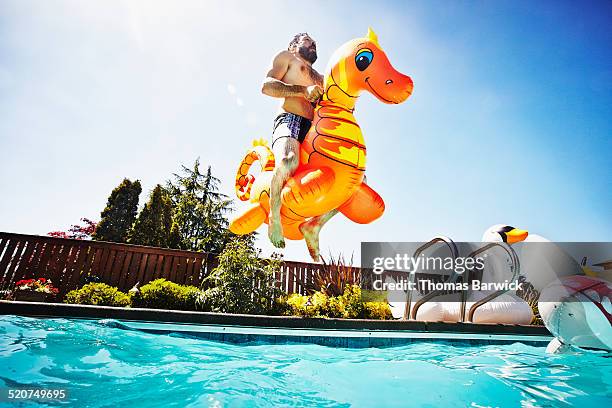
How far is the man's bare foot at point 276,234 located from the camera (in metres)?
3.06

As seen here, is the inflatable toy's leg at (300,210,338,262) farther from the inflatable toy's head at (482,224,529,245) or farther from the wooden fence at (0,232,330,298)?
the inflatable toy's head at (482,224,529,245)

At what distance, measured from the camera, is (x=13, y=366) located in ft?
6.16

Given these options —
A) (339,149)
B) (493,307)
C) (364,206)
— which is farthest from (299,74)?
(493,307)

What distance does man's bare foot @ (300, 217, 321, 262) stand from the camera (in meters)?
3.55

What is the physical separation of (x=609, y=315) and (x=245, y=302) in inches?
170

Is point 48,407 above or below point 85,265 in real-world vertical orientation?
below

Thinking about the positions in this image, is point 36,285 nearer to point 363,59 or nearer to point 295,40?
point 295,40

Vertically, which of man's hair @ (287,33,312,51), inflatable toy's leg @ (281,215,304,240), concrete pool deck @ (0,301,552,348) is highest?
man's hair @ (287,33,312,51)

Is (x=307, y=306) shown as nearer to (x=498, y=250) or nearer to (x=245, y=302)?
(x=245, y=302)

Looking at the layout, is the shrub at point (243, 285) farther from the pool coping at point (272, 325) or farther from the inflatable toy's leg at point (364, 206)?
the inflatable toy's leg at point (364, 206)

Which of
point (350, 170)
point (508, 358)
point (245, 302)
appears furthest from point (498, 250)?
point (245, 302)

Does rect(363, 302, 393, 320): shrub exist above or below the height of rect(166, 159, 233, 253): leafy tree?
below

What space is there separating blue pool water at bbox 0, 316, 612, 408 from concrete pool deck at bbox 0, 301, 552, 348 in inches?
7.3

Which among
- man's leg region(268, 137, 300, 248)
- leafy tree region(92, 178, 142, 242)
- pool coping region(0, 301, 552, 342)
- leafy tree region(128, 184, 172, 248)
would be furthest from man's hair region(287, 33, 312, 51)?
leafy tree region(92, 178, 142, 242)
